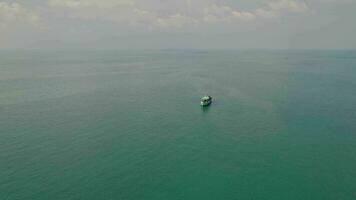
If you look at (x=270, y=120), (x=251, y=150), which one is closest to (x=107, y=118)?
(x=251, y=150)

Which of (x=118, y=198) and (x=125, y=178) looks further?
(x=125, y=178)

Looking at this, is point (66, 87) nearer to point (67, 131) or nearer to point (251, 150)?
point (67, 131)

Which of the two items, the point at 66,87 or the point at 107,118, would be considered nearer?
the point at 107,118

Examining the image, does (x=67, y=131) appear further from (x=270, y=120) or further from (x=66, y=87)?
(x=66, y=87)

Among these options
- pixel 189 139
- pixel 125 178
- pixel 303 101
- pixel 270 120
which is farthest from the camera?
pixel 303 101

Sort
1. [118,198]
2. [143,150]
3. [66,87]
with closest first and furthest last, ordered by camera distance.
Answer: [118,198] < [143,150] < [66,87]

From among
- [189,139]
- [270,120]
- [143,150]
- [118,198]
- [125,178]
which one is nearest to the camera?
[118,198]

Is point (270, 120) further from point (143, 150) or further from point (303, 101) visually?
point (143, 150)

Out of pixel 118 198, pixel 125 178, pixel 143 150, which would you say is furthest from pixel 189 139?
pixel 118 198

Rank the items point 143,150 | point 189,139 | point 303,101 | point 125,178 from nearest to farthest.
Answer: point 125,178 → point 143,150 → point 189,139 → point 303,101
